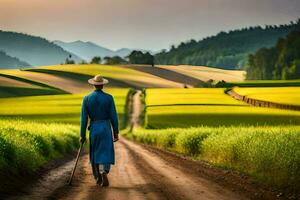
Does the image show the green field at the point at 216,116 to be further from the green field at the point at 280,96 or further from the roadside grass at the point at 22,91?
the roadside grass at the point at 22,91

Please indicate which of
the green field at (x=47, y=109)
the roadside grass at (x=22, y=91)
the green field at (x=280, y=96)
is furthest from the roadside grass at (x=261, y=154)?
the roadside grass at (x=22, y=91)

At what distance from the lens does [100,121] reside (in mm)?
16703

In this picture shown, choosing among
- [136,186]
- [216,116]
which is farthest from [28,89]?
[136,186]

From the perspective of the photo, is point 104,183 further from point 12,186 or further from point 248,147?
point 248,147

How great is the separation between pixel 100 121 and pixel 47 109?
86766mm

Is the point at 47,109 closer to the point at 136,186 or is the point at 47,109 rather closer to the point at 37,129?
the point at 37,129

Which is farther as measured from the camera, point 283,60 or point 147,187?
point 283,60

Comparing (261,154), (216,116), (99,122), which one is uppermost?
(99,122)

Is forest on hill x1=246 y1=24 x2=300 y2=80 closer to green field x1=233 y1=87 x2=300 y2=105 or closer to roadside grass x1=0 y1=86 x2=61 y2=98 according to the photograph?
roadside grass x1=0 y1=86 x2=61 y2=98

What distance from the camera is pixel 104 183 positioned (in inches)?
604

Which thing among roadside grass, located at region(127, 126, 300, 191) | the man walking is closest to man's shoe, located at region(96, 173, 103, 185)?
the man walking

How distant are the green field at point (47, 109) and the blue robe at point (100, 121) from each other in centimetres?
6842

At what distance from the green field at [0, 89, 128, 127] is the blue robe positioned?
68.4 m

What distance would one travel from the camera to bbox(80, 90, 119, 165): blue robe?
54.3ft
